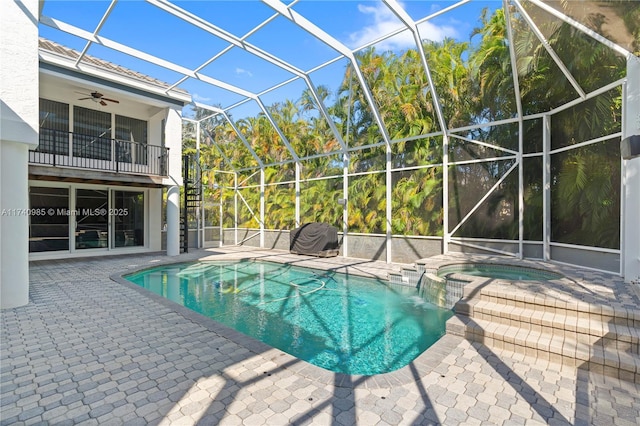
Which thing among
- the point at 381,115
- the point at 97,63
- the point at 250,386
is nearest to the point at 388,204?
the point at 381,115

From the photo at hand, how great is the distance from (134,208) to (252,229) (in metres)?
4.80

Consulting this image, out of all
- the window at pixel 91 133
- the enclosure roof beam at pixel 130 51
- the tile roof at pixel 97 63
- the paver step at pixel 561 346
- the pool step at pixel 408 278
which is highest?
the tile roof at pixel 97 63

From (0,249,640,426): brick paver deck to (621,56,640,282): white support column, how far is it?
3.16 meters

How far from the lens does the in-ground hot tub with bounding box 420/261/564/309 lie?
251 inches

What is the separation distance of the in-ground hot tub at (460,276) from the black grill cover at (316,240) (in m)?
4.21

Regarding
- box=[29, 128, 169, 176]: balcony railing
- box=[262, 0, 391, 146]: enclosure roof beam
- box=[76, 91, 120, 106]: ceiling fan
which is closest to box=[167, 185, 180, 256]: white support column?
box=[29, 128, 169, 176]: balcony railing

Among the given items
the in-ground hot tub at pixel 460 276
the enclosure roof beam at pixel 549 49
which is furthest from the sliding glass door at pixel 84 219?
the enclosure roof beam at pixel 549 49

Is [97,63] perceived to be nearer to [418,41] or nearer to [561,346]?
[418,41]

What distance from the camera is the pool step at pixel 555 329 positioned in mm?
3189

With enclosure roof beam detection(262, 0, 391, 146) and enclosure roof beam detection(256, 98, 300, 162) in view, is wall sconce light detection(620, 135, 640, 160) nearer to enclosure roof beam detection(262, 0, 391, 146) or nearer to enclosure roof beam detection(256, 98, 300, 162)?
enclosure roof beam detection(262, 0, 391, 146)

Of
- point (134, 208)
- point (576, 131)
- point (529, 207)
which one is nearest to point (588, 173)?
point (576, 131)

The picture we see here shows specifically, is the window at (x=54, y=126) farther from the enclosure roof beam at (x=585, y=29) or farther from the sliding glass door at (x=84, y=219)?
the enclosure roof beam at (x=585, y=29)

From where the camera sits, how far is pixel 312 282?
8016 mm

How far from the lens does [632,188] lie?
5.11 m
